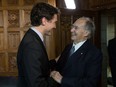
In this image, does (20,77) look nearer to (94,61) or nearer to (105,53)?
(94,61)

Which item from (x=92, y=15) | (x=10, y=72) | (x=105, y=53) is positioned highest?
(x=92, y=15)


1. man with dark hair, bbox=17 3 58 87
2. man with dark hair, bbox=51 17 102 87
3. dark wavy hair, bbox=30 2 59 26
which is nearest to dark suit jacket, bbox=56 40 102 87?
man with dark hair, bbox=51 17 102 87

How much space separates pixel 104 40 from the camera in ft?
13.3

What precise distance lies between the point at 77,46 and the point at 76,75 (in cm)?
28

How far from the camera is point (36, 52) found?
1729 mm

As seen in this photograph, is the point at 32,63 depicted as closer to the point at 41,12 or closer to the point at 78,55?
the point at 41,12

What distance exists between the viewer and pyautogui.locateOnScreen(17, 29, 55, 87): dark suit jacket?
5.59 feet

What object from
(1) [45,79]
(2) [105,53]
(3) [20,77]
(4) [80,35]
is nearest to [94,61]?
(4) [80,35]

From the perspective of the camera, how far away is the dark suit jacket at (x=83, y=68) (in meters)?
2.00

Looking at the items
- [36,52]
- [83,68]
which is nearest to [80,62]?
[83,68]

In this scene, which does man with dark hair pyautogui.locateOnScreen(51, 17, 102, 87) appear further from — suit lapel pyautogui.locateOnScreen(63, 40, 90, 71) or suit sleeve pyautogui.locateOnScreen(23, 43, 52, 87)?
suit sleeve pyautogui.locateOnScreen(23, 43, 52, 87)

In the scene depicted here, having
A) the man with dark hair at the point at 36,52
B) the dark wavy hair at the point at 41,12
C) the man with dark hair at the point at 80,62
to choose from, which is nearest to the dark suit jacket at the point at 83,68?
the man with dark hair at the point at 80,62

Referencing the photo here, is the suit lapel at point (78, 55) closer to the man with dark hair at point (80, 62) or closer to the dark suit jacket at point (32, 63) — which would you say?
the man with dark hair at point (80, 62)

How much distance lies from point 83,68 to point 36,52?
0.52 metres
